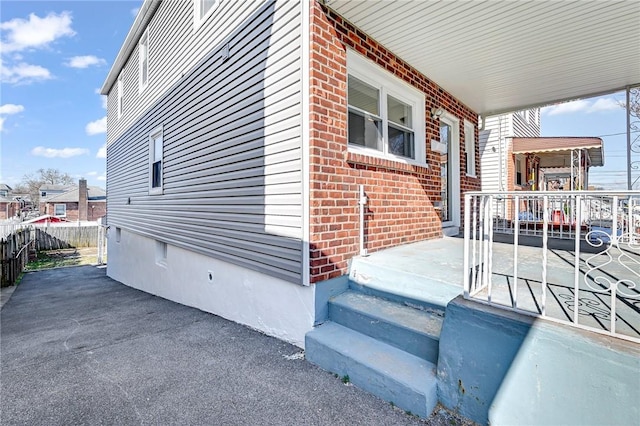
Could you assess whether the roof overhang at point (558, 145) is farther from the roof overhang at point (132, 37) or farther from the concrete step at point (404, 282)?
the roof overhang at point (132, 37)

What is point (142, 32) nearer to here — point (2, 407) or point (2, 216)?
point (2, 407)

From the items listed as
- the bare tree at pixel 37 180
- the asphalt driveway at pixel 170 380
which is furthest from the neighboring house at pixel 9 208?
the asphalt driveway at pixel 170 380

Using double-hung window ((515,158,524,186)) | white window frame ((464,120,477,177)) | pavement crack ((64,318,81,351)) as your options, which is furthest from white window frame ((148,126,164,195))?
double-hung window ((515,158,524,186))

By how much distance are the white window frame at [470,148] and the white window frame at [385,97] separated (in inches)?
93.0

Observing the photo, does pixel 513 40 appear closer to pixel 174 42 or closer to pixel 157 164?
pixel 174 42

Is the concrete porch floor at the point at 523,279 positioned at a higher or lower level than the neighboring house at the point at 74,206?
lower

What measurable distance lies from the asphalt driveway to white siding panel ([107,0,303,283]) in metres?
0.91

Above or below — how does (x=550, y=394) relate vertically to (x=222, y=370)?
above

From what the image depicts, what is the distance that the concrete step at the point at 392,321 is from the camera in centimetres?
241

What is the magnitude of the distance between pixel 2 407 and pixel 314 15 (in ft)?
14.2

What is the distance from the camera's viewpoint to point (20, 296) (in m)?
8.87

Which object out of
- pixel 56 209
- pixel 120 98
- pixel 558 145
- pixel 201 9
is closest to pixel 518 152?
pixel 558 145

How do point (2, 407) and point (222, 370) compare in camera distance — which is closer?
point (2, 407)

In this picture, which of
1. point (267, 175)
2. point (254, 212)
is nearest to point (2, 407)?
point (254, 212)
